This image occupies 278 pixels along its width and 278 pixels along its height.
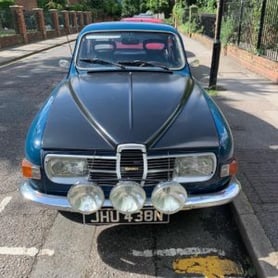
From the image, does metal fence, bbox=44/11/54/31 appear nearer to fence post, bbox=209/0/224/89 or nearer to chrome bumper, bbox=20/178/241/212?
fence post, bbox=209/0/224/89

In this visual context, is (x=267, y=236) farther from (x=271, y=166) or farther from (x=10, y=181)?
(x=10, y=181)

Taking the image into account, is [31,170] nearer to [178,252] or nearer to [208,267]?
[178,252]

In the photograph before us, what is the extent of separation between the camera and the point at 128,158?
9.04 feet

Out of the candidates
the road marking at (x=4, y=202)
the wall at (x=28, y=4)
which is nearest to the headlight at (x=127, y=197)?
the road marking at (x=4, y=202)

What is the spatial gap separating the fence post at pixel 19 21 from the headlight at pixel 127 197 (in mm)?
21382

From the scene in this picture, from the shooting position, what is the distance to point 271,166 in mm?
4445

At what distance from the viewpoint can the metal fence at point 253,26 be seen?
33.9 feet

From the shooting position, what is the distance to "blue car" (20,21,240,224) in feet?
9.01

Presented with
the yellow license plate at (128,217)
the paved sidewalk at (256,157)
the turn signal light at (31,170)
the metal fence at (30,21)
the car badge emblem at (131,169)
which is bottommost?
the metal fence at (30,21)

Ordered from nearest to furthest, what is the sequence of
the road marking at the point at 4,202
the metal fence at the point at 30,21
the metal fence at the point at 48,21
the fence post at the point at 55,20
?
the road marking at the point at 4,202 < the metal fence at the point at 30,21 < the metal fence at the point at 48,21 < the fence post at the point at 55,20

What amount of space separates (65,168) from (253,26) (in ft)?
35.1

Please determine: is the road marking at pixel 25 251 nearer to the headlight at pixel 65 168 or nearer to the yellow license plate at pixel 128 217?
the yellow license plate at pixel 128 217

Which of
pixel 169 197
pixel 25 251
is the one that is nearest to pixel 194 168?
pixel 169 197

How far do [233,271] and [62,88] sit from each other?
2382 millimetres
